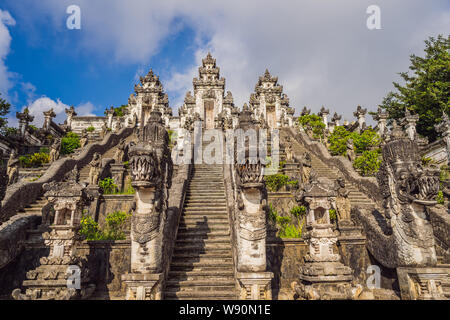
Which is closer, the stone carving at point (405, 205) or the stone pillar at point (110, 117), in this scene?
the stone carving at point (405, 205)

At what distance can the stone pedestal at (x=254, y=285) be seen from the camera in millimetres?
5098

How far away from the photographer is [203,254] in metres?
7.07

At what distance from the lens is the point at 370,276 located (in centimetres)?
679

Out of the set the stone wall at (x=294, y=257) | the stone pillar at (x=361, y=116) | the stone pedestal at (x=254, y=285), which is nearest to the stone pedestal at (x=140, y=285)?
the stone pedestal at (x=254, y=285)

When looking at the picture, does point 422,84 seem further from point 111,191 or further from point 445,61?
point 111,191

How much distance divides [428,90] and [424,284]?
21.6 m

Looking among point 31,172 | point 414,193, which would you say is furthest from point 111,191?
point 414,193

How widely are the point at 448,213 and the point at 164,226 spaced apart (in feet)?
28.5

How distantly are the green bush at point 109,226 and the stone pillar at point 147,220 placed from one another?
3313mm

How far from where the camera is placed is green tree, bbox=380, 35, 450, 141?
20.4 meters

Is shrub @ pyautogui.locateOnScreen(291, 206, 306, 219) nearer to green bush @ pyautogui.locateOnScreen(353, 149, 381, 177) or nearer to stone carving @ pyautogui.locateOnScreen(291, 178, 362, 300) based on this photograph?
stone carving @ pyautogui.locateOnScreen(291, 178, 362, 300)

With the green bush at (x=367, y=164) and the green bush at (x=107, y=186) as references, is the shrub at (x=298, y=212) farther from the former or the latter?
the green bush at (x=107, y=186)

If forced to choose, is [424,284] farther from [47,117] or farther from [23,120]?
[47,117]

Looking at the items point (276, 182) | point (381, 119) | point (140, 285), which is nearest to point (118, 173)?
point (276, 182)
